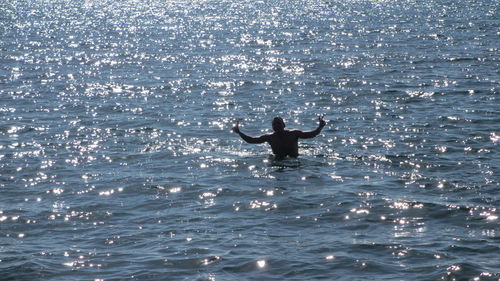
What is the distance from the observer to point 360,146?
28625mm

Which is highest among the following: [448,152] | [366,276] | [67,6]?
[67,6]

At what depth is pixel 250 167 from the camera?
26.2m

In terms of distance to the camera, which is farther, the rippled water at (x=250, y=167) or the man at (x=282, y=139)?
the man at (x=282, y=139)

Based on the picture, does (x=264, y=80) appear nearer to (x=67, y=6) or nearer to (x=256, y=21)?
(x=256, y=21)

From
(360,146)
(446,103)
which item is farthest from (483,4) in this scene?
(360,146)

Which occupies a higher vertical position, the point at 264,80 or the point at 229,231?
the point at 264,80

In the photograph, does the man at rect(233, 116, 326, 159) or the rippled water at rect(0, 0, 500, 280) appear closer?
the rippled water at rect(0, 0, 500, 280)

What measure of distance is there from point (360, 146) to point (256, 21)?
67.2 metres

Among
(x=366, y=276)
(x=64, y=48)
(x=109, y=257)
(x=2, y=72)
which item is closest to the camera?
(x=366, y=276)

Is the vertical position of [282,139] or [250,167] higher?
[282,139]

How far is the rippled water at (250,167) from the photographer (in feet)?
58.4

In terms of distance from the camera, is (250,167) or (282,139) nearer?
(250,167)

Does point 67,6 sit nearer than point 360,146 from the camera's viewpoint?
No

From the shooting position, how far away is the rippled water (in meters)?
17.8
